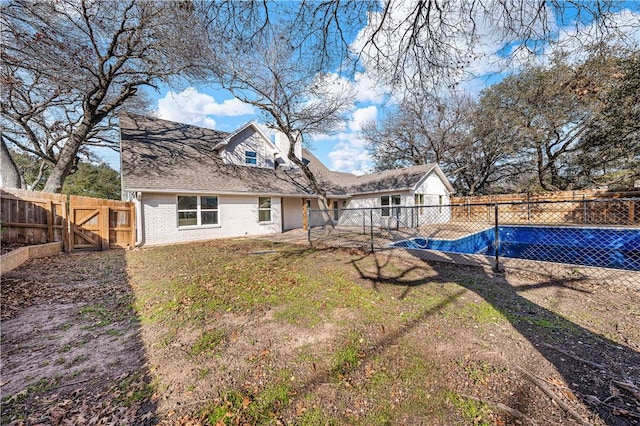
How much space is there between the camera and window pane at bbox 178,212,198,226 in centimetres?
1107

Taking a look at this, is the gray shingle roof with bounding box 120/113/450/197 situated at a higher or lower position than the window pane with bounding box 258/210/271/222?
higher

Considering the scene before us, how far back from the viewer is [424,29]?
373cm

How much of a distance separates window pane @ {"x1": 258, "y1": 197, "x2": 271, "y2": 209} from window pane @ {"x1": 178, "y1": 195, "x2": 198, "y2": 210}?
129 inches

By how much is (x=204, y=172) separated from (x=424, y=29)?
11.3 metres

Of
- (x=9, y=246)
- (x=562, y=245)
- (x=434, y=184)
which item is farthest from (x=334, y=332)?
(x=434, y=184)

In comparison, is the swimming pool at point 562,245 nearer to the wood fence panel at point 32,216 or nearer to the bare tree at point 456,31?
the bare tree at point 456,31

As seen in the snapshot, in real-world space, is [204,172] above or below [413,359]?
above

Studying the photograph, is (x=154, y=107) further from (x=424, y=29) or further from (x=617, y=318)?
(x=617, y=318)

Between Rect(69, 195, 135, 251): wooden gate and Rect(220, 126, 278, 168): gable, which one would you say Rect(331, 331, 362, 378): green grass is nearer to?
Rect(69, 195, 135, 251): wooden gate

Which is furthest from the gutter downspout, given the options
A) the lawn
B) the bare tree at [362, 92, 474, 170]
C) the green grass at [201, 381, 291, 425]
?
the bare tree at [362, 92, 474, 170]

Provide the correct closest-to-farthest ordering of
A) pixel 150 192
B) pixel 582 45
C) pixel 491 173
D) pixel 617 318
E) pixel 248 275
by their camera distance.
Result: 1. pixel 617 318
2. pixel 582 45
3. pixel 248 275
4. pixel 150 192
5. pixel 491 173

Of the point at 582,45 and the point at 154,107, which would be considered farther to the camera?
the point at 154,107

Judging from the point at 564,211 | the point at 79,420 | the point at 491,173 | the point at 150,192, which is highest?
the point at 491,173

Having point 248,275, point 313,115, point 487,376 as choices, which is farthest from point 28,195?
point 487,376
